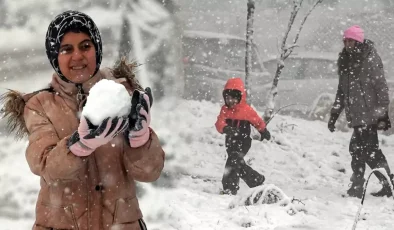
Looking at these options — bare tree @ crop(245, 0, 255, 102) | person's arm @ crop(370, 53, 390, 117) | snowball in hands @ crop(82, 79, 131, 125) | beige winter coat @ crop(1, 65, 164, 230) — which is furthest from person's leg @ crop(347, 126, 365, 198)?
snowball in hands @ crop(82, 79, 131, 125)

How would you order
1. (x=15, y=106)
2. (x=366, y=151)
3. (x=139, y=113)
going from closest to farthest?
(x=139, y=113)
(x=15, y=106)
(x=366, y=151)

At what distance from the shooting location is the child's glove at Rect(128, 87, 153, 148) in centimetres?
150

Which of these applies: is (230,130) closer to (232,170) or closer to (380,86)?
(232,170)

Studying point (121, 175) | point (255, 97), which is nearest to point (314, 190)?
point (255, 97)

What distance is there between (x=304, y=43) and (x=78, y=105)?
7.41m

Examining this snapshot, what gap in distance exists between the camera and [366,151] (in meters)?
5.24

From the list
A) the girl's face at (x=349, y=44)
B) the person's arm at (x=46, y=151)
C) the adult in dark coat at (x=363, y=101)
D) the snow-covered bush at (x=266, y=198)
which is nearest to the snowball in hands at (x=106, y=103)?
the person's arm at (x=46, y=151)

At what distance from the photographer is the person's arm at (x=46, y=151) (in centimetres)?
153

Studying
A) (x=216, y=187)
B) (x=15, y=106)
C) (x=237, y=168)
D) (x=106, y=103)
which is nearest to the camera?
(x=106, y=103)

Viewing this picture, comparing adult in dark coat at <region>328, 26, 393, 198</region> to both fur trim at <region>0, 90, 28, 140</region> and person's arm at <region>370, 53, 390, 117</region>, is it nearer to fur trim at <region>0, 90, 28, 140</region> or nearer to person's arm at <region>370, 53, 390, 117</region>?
person's arm at <region>370, 53, 390, 117</region>

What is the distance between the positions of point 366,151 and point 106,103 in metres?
4.32

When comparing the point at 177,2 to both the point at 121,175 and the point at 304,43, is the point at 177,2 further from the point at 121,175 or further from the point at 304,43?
the point at 304,43

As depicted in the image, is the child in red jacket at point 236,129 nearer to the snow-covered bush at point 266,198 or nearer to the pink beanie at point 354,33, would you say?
the snow-covered bush at point 266,198

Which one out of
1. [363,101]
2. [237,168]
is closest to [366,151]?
[363,101]
